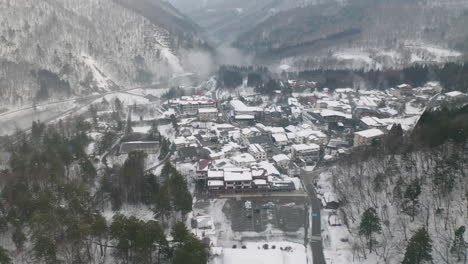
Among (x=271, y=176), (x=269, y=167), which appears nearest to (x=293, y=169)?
(x=269, y=167)

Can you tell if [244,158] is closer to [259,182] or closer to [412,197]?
[259,182]

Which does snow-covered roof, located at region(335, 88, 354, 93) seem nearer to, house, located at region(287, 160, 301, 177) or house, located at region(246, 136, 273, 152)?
house, located at region(246, 136, 273, 152)

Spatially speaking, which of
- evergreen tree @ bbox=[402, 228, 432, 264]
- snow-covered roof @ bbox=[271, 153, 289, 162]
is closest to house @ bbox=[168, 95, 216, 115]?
snow-covered roof @ bbox=[271, 153, 289, 162]

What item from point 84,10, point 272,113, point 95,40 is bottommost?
point 272,113

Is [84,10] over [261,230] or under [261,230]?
over

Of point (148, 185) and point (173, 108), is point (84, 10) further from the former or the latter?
Result: point (148, 185)

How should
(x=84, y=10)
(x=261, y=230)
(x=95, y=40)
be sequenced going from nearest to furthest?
(x=261, y=230) → (x=95, y=40) → (x=84, y=10)

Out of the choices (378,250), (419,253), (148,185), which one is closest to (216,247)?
(148,185)
